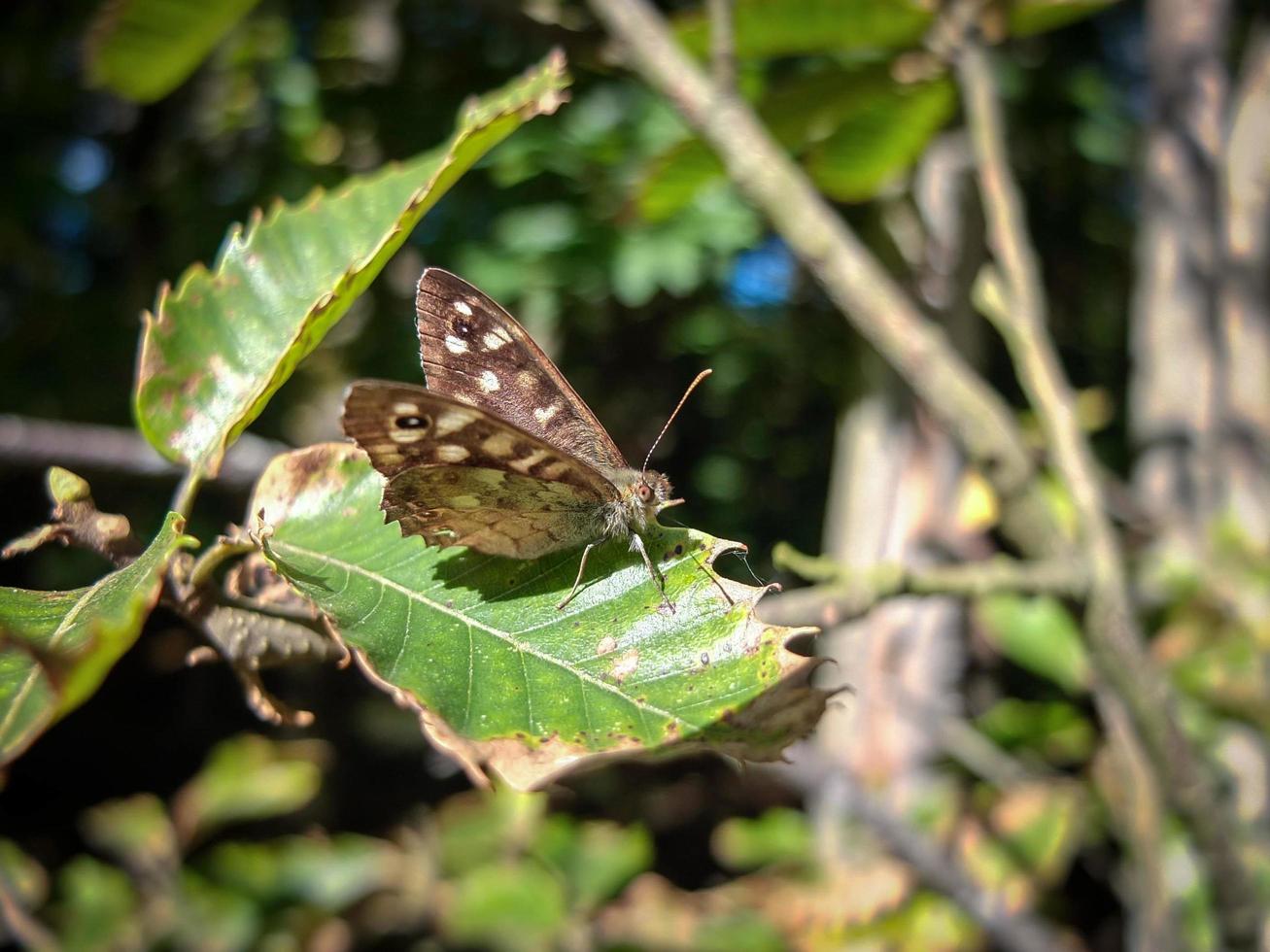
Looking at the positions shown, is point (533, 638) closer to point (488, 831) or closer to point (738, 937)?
point (738, 937)

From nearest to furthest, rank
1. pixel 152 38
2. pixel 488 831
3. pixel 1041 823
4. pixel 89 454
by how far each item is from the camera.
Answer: pixel 89 454
pixel 152 38
pixel 1041 823
pixel 488 831

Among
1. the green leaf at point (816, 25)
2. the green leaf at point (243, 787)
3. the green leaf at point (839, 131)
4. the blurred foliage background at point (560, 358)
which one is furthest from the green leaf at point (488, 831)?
the green leaf at point (816, 25)

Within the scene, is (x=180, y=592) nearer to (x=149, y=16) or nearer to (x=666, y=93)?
(x=666, y=93)

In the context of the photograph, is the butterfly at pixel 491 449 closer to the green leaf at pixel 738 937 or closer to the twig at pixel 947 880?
the twig at pixel 947 880

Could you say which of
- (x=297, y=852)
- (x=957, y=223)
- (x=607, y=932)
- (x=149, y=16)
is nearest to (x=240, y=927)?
(x=297, y=852)

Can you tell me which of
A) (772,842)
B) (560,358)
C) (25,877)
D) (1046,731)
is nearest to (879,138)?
(1046,731)

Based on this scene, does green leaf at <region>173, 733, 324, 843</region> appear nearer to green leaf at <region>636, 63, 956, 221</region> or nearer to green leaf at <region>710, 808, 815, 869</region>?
green leaf at <region>710, 808, 815, 869</region>

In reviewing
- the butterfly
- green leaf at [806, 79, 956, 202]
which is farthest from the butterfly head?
green leaf at [806, 79, 956, 202]
